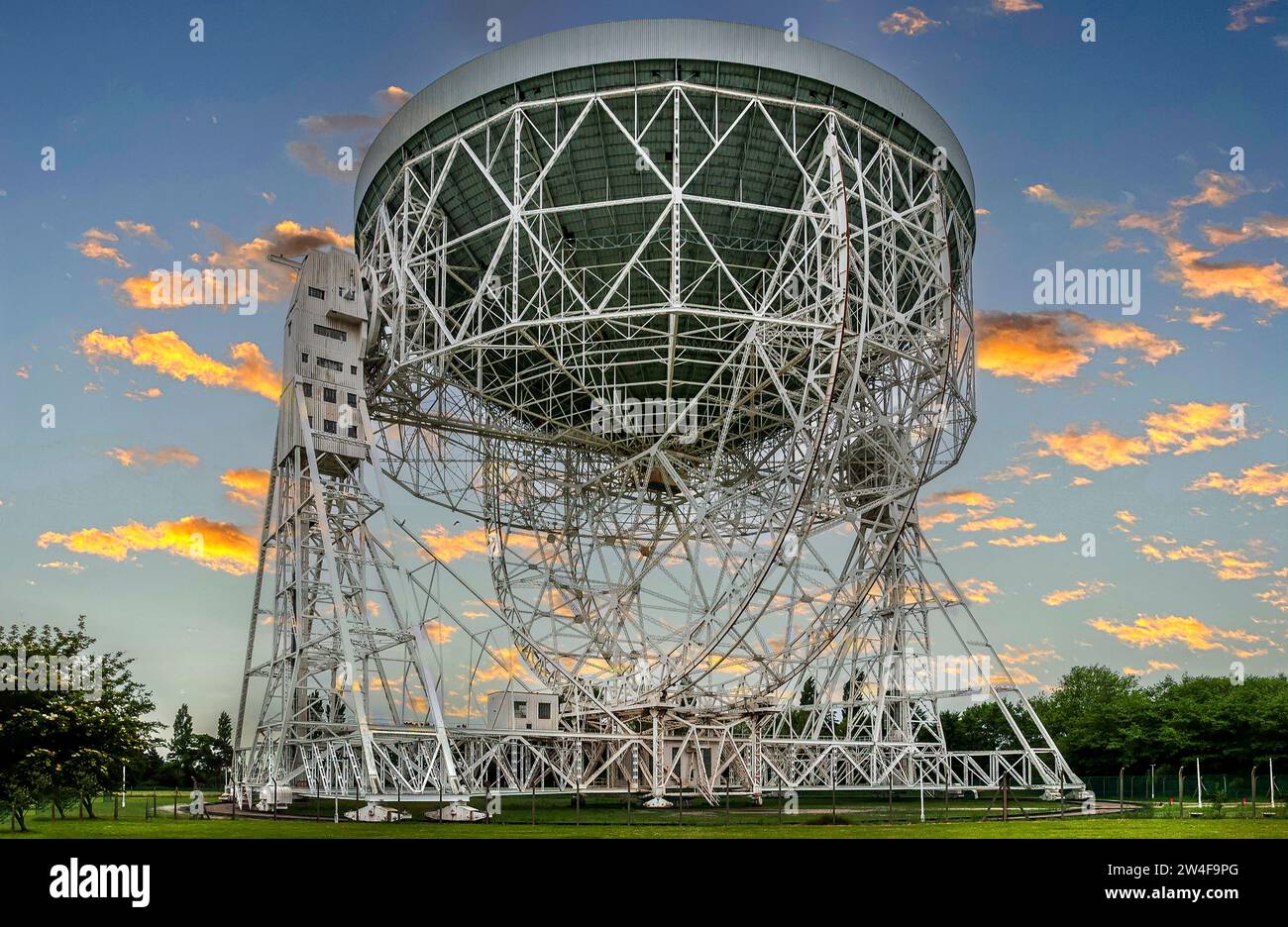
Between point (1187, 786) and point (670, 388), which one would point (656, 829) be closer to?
point (670, 388)

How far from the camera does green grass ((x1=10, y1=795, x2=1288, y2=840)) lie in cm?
Answer: 2178

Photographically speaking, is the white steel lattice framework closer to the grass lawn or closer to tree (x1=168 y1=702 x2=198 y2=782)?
the grass lawn

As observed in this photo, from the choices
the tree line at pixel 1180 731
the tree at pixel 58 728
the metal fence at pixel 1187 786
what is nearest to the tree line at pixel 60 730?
the tree at pixel 58 728

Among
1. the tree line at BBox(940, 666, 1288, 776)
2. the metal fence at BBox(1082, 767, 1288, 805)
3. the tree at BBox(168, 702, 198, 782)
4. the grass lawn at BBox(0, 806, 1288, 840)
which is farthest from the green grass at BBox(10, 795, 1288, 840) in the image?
the tree at BBox(168, 702, 198, 782)

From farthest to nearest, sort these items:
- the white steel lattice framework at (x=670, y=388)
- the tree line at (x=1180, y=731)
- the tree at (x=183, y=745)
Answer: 1. the tree at (x=183, y=745)
2. the tree line at (x=1180, y=731)
3. the white steel lattice framework at (x=670, y=388)

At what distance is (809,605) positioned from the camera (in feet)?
110

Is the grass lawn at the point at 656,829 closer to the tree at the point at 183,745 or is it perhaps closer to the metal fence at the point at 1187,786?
the metal fence at the point at 1187,786

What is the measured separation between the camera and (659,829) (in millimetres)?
23047

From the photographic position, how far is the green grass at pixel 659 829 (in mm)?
21781

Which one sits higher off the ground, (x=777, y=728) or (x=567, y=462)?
(x=567, y=462)
